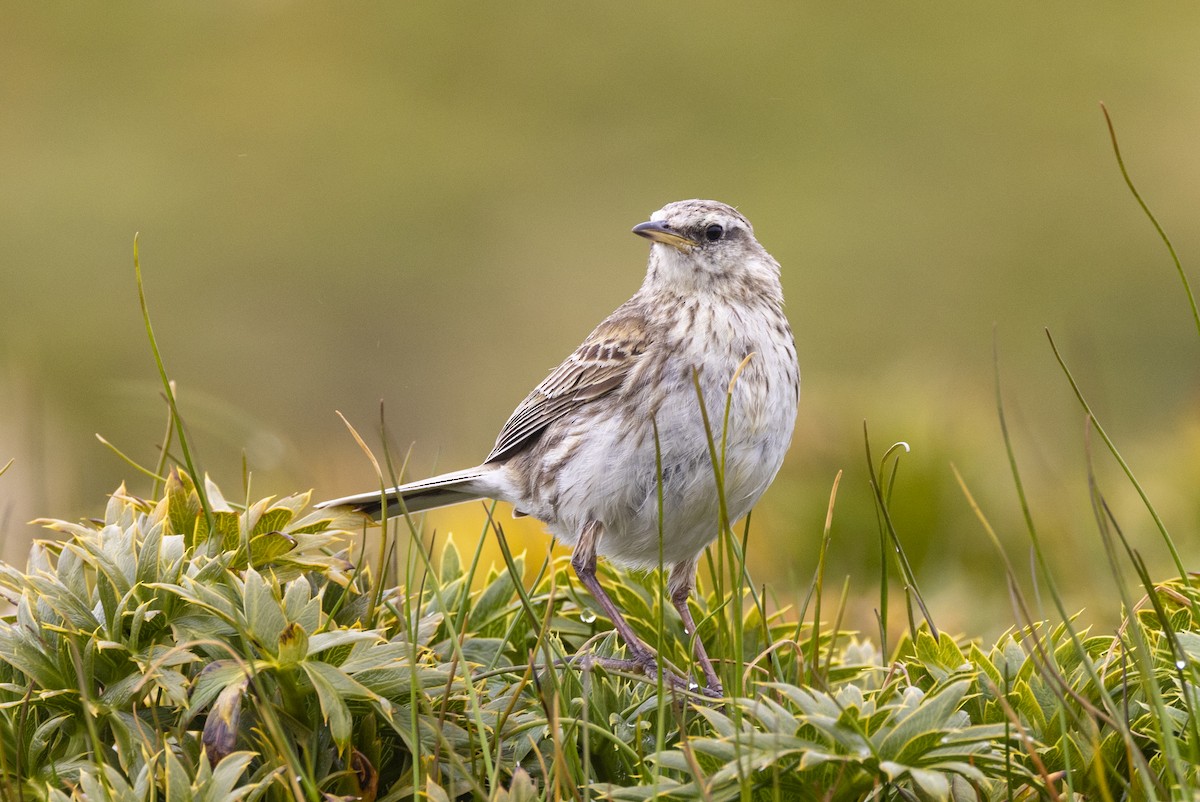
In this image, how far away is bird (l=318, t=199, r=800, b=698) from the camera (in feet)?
14.5

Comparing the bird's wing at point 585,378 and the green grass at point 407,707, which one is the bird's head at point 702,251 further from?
the green grass at point 407,707

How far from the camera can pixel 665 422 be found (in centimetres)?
449

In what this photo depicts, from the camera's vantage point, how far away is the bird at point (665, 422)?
4434mm

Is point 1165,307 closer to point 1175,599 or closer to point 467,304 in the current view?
point 467,304

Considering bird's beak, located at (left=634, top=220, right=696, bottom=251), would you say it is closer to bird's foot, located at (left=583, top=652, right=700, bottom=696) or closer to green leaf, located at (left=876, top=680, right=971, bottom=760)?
bird's foot, located at (left=583, top=652, right=700, bottom=696)

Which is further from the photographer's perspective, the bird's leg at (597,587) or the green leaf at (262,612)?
the bird's leg at (597,587)

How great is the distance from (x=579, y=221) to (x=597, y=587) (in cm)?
1237

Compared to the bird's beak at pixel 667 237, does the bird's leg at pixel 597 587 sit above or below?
below

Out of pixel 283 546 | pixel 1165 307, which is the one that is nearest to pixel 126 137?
pixel 1165 307

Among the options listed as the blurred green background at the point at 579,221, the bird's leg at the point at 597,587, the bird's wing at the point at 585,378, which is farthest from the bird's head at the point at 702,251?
the blurred green background at the point at 579,221

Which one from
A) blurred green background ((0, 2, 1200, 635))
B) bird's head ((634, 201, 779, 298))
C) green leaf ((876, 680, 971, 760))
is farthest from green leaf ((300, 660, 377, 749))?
blurred green background ((0, 2, 1200, 635))

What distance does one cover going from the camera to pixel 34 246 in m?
16.6

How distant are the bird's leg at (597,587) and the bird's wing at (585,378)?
0.50 metres

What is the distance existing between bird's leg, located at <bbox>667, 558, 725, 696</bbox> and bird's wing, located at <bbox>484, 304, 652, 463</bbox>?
2.18 ft
